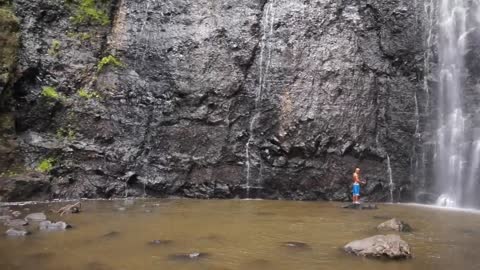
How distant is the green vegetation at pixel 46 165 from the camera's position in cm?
1521

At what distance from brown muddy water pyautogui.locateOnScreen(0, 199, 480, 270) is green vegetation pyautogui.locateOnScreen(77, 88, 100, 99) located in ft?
15.4

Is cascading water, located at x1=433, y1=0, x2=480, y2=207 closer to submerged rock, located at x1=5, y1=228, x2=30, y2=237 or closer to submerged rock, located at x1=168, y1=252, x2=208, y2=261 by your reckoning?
submerged rock, located at x1=168, y1=252, x2=208, y2=261

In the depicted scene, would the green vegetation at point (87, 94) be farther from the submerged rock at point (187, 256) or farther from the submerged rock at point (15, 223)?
the submerged rock at point (187, 256)

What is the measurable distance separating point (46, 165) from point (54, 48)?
15.3 feet

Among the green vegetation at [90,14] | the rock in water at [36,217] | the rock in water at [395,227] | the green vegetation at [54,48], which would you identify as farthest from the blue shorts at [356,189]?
the green vegetation at [54,48]

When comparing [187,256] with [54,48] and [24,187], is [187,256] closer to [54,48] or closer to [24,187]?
→ [24,187]

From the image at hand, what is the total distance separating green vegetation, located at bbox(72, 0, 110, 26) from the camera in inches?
713

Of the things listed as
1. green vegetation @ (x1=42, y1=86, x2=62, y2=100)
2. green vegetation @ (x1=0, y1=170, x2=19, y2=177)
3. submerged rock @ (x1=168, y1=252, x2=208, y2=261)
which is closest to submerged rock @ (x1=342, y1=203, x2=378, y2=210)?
submerged rock @ (x1=168, y1=252, x2=208, y2=261)

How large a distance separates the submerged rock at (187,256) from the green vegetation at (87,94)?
10759 mm

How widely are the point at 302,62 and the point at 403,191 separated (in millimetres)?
6187

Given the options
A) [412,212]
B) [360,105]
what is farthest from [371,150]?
[412,212]

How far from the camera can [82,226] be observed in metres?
10.0

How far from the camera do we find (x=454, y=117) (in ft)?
55.8

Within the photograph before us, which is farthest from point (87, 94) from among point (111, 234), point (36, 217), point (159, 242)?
point (159, 242)
